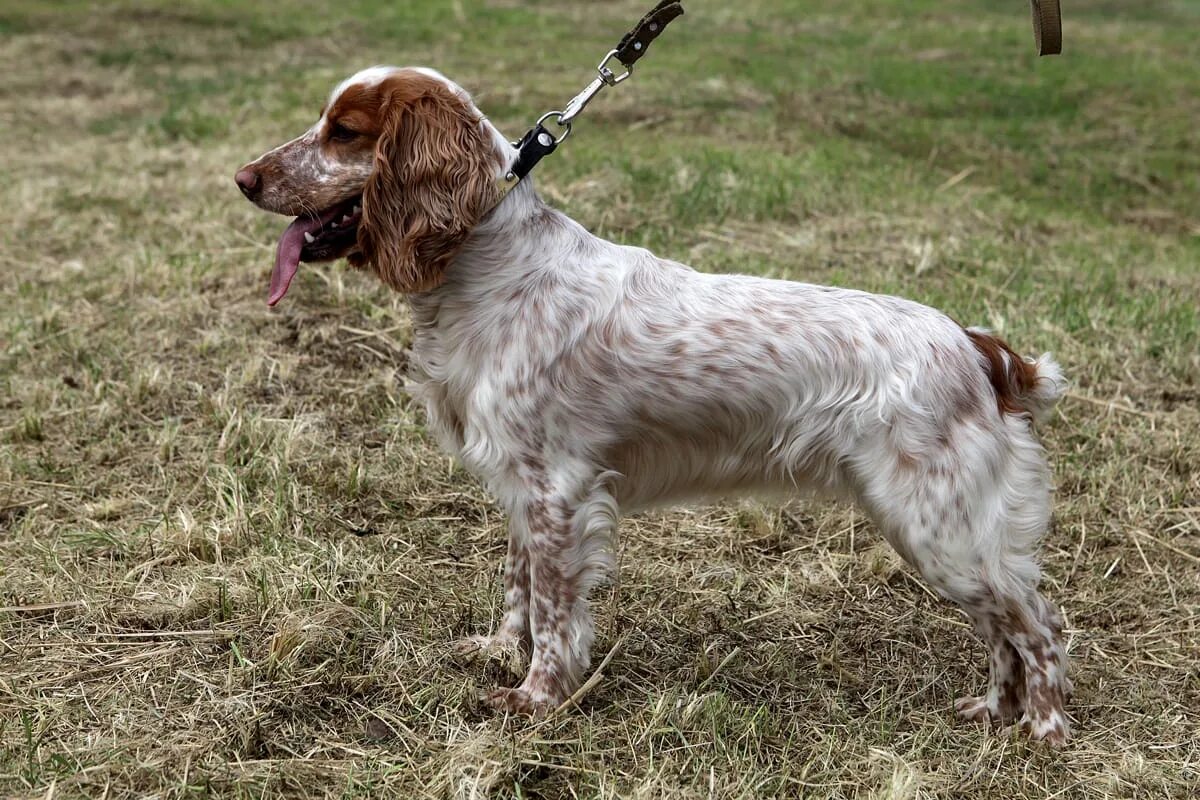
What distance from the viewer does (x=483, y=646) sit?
3.45 meters

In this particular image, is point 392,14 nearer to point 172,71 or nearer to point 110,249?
point 172,71

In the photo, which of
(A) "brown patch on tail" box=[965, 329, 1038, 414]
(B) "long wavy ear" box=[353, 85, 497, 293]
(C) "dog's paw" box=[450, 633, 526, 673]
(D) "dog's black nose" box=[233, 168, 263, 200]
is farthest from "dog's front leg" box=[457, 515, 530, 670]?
(A) "brown patch on tail" box=[965, 329, 1038, 414]

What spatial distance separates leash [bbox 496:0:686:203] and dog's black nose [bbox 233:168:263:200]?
609mm

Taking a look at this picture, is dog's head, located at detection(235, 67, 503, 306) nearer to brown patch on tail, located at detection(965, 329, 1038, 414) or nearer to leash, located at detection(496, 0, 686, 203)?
leash, located at detection(496, 0, 686, 203)

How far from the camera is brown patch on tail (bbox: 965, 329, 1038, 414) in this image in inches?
124

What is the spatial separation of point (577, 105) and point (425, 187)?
1.95 feet

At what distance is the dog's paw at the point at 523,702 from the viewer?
10.4 feet

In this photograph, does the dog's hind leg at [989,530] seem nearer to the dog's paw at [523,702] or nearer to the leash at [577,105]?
the dog's paw at [523,702]

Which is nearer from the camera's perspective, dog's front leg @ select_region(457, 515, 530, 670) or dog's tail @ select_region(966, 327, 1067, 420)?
dog's tail @ select_region(966, 327, 1067, 420)

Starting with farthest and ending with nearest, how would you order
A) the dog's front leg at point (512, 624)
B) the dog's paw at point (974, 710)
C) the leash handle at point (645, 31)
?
the leash handle at point (645, 31)
the dog's front leg at point (512, 624)
the dog's paw at point (974, 710)

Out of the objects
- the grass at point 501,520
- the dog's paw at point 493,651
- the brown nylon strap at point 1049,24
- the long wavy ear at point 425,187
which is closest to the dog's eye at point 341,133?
the long wavy ear at point 425,187

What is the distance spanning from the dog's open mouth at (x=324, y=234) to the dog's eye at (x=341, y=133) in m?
0.15

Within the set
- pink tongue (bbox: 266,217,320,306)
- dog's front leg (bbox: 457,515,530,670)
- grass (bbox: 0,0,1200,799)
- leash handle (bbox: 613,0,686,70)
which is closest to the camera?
grass (bbox: 0,0,1200,799)

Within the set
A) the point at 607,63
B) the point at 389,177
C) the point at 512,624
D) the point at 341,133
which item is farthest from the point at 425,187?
the point at 512,624
